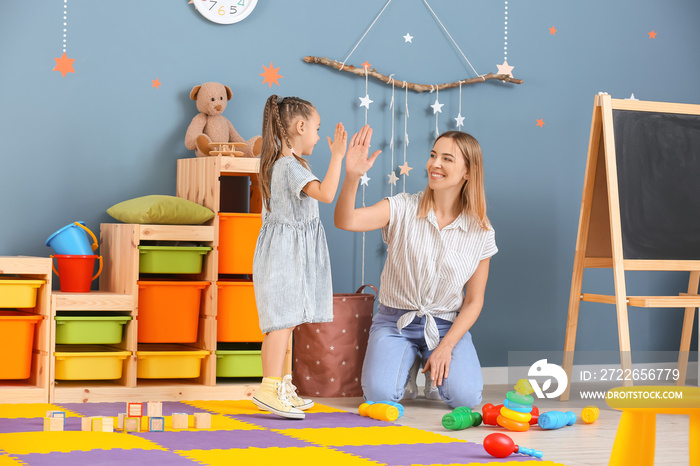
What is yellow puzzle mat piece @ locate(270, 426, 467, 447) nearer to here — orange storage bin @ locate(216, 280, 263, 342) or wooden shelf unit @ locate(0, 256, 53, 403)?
orange storage bin @ locate(216, 280, 263, 342)

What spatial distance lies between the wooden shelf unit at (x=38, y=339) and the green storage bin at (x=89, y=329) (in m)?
0.05

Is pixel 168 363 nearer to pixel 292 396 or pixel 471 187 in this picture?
pixel 292 396

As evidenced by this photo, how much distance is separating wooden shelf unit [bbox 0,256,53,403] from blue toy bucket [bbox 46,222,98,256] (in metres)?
0.13

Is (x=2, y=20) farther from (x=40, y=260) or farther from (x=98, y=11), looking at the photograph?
(x=40, y=260)

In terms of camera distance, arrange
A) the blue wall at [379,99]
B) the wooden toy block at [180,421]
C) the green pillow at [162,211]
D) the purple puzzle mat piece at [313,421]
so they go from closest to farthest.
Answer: the wooden toy block at [180,421], the purple puzzle mat piece at [313,421], the green pillow at [162,211], the blue wall at [379,99]

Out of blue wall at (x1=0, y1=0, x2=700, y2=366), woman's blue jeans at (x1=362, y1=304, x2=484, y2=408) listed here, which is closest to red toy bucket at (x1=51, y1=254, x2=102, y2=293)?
blue wall at (x1=0, y1=0, x2=700, y2=366)

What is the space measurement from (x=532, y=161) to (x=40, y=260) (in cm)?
214

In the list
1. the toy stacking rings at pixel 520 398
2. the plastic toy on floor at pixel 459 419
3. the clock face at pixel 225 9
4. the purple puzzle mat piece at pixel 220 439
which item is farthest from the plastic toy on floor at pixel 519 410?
the clock face at pixel 225 9

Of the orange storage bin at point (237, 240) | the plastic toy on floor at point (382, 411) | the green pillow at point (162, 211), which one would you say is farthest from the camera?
the orange storage bin at point (237, 240)

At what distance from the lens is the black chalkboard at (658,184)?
10.5ft

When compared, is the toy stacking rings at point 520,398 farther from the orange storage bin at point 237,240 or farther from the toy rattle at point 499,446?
the orange storage bin at point 237,240

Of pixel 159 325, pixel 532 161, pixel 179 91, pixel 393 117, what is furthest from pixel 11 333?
pixel 532 161

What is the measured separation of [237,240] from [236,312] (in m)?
0.25

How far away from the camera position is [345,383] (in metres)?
3.25
